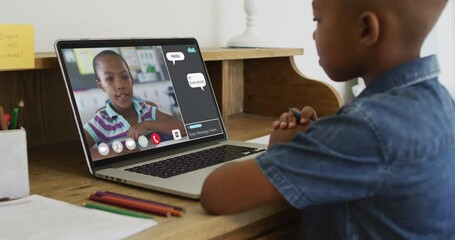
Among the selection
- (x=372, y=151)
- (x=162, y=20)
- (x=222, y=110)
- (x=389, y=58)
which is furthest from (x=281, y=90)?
(x=372, y=151)

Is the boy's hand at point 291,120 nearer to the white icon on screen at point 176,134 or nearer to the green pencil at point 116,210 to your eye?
the white icon on screen at point 176,134

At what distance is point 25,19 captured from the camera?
3.81 feet

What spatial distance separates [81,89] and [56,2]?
0.36 meters

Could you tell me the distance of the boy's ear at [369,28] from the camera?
0.70 meters

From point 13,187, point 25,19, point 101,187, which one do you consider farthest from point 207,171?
point 25,19

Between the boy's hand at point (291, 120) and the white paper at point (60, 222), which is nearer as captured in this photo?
the white paper at point (60, 222)

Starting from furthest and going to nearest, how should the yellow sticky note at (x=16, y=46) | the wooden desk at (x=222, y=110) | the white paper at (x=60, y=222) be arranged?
the yellow sticky note at (x=16, y=46), the wooden desk at (x=222, y=110), the white paper at (x=60, y=222)

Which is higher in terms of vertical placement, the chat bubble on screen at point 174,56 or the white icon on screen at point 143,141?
the chat bubble on screen at point 174,56

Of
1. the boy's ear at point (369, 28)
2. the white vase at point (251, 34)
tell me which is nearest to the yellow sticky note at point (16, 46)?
the boy's ear at point (369, 28)

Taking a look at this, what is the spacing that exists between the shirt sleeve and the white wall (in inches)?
29.1

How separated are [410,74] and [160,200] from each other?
37cm

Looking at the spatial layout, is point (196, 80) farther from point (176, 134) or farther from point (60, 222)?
point (60, 222)

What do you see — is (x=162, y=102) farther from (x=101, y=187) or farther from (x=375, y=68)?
(x=375, y=68)

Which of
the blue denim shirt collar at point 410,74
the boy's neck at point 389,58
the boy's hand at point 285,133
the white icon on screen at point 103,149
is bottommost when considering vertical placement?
the white icon on screen at point 103,149
